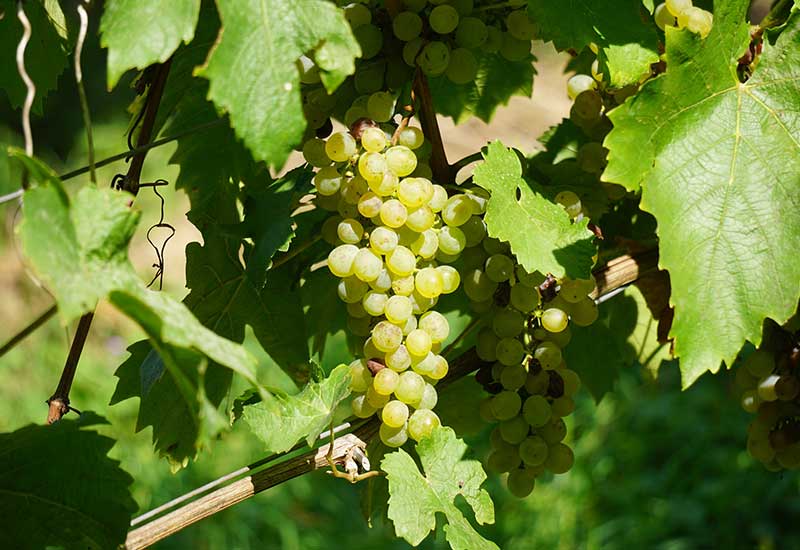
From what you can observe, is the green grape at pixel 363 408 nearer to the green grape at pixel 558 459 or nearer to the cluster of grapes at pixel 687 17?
the green grape at pixel 558 459

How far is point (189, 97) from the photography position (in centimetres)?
100

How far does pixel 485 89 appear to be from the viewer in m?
1.13

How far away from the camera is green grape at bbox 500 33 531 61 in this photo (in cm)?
92

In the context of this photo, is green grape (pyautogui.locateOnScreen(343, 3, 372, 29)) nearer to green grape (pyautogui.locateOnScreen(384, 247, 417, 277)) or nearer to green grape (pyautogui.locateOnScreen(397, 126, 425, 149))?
green grape (pyautogui.locateOnScreen(397, 126, 425, 149))

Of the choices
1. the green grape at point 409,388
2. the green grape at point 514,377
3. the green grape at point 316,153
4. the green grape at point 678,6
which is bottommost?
the green grape at point 514,377

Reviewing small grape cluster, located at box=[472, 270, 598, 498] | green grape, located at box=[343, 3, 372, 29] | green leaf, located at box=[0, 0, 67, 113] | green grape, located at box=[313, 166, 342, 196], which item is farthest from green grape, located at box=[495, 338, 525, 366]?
green leaf, located at box=[0, 0, 67, 113]

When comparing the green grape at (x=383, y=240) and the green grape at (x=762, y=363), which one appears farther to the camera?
the green grape at (x=762, y=363)

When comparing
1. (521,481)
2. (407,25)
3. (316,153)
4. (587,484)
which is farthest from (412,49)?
(587,484)

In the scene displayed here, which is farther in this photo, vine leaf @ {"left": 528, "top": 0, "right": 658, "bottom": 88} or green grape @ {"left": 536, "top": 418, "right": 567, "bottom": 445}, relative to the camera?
green grape @ {"left": 536, "top": 418, "right": 567, "bottom": 445}

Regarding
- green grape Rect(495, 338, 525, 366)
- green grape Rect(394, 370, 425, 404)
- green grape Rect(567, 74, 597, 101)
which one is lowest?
green grape Rect(495, 338, 525, 366)

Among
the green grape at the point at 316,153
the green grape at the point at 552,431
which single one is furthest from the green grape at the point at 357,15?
the green grape at the point at 552,431

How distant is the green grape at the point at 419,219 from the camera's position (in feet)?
2.71

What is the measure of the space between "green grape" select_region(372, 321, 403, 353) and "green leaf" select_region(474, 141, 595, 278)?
0.12m

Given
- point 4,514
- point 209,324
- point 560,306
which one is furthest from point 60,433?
point 560,306
